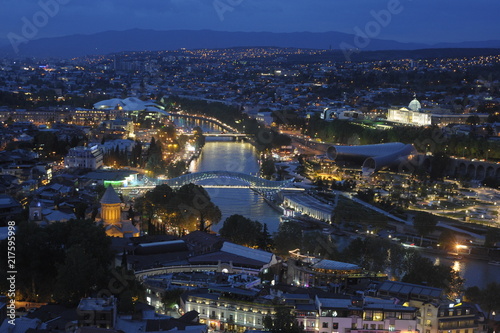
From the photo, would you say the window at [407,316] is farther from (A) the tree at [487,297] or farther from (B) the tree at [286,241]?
(B) the tree at [286,241]

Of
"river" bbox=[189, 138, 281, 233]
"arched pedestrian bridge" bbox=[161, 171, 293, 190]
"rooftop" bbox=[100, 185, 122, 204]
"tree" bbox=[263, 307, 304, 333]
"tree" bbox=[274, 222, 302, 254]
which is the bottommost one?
Answer: "river" bbox=[189, 138, 281, 233]

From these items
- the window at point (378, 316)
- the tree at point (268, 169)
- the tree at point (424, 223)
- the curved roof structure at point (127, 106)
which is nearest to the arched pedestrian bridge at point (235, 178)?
the tree at point (268, 169)

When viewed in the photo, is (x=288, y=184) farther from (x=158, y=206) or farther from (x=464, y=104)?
(x=464, y=104)

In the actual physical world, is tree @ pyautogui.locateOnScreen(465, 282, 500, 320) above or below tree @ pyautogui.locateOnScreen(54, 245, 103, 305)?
below

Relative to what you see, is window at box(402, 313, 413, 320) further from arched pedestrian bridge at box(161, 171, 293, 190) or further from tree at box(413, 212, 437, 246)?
arched pedestrian bridge at box(161, 171, 293, 190)

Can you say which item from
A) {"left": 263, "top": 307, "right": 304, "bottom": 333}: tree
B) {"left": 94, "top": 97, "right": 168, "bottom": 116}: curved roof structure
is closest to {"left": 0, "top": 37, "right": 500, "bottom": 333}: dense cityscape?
{"left": 263, "top": 307, "right": 304, "bottom": 333}: tree

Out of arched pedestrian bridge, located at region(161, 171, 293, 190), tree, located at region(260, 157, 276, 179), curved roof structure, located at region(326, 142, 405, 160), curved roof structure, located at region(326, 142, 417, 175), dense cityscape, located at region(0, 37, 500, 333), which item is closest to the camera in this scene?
dense cityscape, located at region(0, 37, 500, 333)

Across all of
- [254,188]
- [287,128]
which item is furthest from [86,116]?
[254,188]
